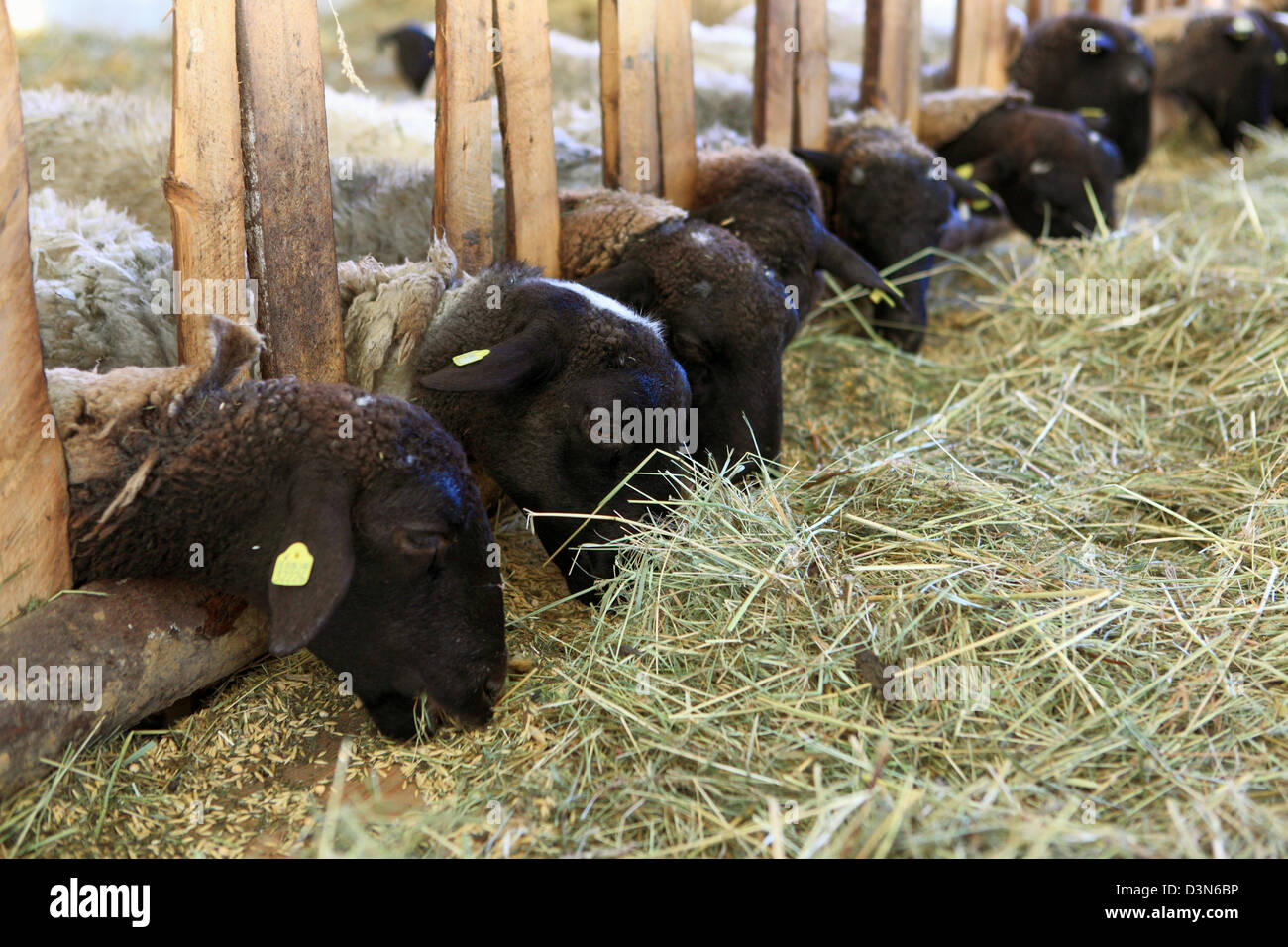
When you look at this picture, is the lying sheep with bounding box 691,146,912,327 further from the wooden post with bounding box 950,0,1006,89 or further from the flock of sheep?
the wooden post with bounding box 950,0,1006,89

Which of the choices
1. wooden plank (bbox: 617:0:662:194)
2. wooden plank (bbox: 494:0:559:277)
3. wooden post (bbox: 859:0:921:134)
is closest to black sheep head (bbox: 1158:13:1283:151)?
wooden post (bbox: 859:0:921:134)

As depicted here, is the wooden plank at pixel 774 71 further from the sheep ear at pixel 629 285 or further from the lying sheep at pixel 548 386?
the lying sheep at pixel 548 386

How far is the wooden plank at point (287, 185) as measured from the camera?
3.30 metres

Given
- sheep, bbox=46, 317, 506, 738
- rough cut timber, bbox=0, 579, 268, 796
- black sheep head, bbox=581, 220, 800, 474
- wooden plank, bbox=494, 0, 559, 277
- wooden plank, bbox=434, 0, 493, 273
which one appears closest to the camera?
rough cut timber, bbox=0, 579, 268, 796

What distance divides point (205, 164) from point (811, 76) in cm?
392

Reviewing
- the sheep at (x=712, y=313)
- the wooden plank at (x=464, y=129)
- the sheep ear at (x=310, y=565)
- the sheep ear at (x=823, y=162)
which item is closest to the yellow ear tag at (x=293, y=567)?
the sheep ear at (x=310, y=565)

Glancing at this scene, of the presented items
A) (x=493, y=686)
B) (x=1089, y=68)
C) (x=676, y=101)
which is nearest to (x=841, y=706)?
(x=493, y=686)

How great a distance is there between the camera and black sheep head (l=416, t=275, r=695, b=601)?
11.8 ft

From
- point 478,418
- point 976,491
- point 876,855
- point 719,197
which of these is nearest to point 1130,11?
point 719,197

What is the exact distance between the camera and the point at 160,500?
3025 millimetres

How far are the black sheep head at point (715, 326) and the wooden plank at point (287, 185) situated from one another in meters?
1.15

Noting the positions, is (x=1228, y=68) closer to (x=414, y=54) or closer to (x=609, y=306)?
(x=414, y=54)

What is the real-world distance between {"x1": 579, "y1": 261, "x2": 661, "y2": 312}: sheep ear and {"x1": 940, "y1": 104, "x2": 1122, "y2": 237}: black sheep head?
3.67 m

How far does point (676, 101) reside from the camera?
5.17m
